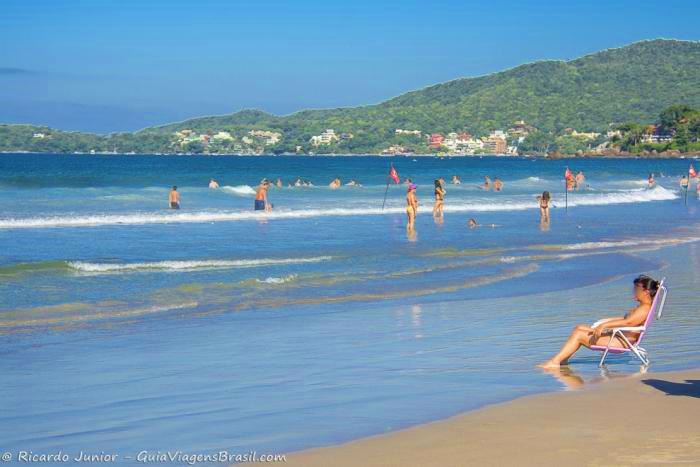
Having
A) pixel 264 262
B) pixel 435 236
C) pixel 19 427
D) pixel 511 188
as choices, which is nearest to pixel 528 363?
pixel 19 427

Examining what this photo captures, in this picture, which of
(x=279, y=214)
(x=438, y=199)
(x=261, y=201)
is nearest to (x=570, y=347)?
(x=438, y=199)

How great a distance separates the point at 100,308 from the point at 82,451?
301 inches

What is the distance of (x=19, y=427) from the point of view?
7641 mm

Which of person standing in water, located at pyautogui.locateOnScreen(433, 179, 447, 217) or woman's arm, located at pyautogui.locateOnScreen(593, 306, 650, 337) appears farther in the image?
person standing in water, located at pyautogui.locateOnScreen(433, 179, 447, 217)

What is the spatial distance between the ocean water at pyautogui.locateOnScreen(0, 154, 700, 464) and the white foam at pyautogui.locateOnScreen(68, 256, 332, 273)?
0.08 meters

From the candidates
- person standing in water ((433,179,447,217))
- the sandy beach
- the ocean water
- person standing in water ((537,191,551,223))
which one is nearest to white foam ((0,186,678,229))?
the ocean water

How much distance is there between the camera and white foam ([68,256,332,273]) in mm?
19047

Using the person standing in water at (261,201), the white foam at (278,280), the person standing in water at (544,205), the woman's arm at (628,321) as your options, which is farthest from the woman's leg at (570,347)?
the person standing in water at (261,201)

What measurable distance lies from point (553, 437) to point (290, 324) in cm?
637

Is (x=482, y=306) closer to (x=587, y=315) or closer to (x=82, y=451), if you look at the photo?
(x=587, y=315)

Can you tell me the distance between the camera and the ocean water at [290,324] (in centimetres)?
790

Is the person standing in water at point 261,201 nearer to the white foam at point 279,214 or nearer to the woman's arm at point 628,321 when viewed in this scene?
the white foam at point 279,214

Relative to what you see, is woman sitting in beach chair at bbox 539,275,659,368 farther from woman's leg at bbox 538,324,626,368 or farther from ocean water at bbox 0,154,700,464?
ocean water at bbox 0,154,700,464

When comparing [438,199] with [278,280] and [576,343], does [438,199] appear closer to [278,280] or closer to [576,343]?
[278,280]
